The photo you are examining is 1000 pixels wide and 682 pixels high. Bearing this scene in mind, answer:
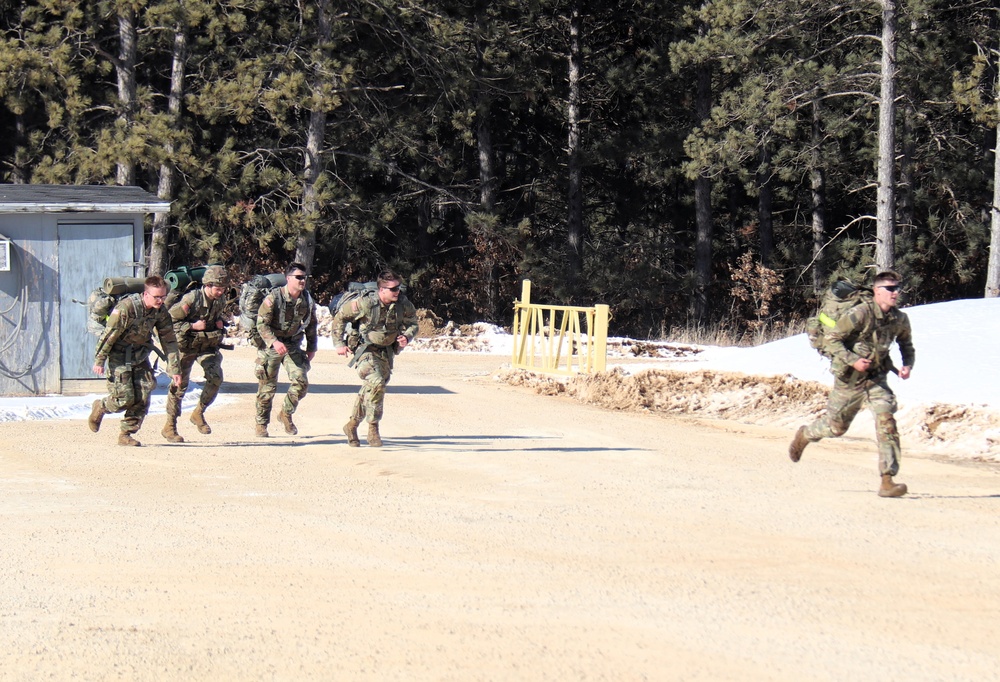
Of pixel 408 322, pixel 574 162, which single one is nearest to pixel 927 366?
pixel 408 322

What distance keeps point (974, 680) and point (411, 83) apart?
2855 cm

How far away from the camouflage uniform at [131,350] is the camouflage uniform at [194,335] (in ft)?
1.74

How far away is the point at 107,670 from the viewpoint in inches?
217

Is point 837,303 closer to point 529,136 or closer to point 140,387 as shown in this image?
point 140,387

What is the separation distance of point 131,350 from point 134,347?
4cm

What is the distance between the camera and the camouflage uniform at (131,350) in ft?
37.6

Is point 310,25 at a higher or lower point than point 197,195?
higher

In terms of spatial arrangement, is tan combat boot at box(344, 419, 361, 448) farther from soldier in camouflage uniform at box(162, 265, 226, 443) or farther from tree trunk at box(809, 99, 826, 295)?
tree trunk at box(809, 99, 826, 295)

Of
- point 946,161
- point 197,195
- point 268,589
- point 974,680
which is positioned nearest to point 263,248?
point 197,195

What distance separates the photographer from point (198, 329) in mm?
12406

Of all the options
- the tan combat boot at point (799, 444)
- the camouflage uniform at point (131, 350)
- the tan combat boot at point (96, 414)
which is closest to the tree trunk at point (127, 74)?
the tan combat boot at point (96, 414)

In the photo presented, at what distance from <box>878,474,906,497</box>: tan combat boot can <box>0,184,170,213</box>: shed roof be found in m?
9.62

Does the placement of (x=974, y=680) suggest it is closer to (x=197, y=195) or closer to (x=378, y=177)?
(x=197, y=195)

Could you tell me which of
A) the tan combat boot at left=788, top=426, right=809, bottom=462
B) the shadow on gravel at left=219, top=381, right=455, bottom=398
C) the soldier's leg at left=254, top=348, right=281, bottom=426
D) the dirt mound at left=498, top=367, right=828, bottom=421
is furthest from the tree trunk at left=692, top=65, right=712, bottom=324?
the tan combat boot at left=788, top=426, right=809, bottom=462
